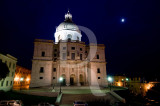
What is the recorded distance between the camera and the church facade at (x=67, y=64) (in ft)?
120

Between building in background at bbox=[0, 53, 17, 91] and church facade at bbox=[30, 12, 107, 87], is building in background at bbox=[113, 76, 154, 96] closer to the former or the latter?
church facade at bbox=[30, 12, 107, 87]

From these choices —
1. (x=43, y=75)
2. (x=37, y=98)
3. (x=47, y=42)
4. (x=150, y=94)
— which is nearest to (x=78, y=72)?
(x=43, y=75)

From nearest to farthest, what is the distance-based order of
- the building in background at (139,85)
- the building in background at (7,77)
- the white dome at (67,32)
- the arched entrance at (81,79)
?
the building in background at (7,77) → the arched entrance at (81,79) → the building in background at (139,85) → the white dome at (67,32)

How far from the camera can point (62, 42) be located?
1591 inches

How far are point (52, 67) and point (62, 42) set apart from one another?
8890 millimetres

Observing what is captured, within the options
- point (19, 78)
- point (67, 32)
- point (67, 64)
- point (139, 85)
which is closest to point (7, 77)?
point (67, 64)

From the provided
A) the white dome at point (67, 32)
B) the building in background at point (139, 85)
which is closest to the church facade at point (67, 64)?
the white dome at point (67, 32)

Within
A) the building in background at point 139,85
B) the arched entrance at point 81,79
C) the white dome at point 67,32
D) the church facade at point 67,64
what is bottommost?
the building in background at point 139,85

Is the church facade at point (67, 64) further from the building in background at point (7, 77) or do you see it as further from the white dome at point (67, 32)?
the building in background at point (7, 77)

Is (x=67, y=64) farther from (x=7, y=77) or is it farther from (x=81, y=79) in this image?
(x=7, y=77)

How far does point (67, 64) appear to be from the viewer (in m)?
39.3

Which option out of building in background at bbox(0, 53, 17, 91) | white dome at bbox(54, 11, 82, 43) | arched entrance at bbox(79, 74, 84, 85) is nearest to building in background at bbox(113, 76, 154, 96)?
arched entrance at bbox(79, 74, 84, 85)

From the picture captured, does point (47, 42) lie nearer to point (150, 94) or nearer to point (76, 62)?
point (76, 62)

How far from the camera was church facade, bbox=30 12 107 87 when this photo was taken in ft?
120
